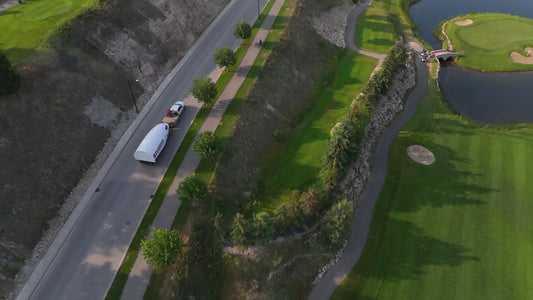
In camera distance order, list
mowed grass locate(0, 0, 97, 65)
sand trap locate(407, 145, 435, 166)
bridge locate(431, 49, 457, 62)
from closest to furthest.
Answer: mowed grass locate(0, 0, 97, 65)
sand trap locate(407, 145, 435, 166)
bridge locate(431, 49, 457, 62)

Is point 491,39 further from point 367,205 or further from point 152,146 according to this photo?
point 152,146

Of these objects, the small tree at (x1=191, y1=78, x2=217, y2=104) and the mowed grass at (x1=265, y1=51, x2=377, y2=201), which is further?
the small tree at (x1=191, y1=78, x2=217, y2=104)

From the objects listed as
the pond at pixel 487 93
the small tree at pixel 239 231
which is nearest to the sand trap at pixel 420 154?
the pond at pixel 487 93

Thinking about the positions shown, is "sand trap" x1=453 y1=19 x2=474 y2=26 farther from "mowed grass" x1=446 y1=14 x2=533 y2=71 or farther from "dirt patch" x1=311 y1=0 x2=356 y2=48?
"dirt patch" x1=311 y1=0 x2=356 y2=48

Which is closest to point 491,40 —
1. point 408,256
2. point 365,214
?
point 365,214

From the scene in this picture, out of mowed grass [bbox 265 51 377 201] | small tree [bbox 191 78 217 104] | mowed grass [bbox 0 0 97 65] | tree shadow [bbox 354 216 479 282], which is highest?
mowed grass [bbox 0 0 97 65]

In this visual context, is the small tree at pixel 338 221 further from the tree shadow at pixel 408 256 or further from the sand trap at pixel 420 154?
the sand trap at pixel 420 154

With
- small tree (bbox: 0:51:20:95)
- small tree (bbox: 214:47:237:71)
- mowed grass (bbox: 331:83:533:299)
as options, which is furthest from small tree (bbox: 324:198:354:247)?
small tree (bbox: 0:51:20:95)
